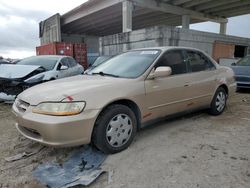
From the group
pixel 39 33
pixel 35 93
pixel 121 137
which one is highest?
pixel 39 33

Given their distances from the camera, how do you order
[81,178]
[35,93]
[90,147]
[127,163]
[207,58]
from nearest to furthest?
[81,178] → [127,163] → [35,93] → [90,147] → [207,58]

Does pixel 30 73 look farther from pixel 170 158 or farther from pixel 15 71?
pixel 170 158

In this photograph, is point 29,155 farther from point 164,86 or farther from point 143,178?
point 164,86

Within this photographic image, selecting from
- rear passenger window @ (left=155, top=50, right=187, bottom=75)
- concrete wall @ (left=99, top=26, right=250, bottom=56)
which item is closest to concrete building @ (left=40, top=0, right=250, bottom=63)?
concrete wall @ (left=99, top=26, right=250, bottom=56)

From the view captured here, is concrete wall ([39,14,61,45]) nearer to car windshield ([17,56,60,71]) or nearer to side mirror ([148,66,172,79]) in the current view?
car windshield ([17,56,60,71])

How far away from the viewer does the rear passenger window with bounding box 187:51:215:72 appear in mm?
4454

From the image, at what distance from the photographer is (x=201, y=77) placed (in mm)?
4512

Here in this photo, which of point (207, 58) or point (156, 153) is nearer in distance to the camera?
point (156, 153)

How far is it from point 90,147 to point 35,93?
1.08 m

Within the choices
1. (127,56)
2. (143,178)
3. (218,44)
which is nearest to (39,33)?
(218,44)

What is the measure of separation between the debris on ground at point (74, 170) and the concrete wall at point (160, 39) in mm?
8116

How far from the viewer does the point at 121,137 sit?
3281 millimetres

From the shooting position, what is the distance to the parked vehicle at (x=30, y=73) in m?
5.89

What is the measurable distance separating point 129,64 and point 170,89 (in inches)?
31.6
